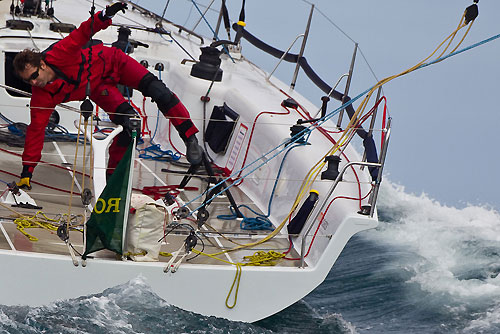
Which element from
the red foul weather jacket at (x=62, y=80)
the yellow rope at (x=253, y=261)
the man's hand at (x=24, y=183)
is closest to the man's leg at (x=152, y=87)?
the red foul weather jacket at (x=62, y=80)

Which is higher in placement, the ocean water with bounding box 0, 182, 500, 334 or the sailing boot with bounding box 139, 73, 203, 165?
the sailing boot with bounding box 139, 73, 203, 165

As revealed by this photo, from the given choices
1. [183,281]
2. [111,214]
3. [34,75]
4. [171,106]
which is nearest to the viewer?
[111,214]

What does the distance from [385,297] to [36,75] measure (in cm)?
243

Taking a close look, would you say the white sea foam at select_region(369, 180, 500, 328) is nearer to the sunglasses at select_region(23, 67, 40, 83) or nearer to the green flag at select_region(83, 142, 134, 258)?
the green flag at select_region(83, 142, 134, 258)

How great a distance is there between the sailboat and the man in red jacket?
0.36 feet

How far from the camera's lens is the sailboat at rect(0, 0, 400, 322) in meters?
3.76

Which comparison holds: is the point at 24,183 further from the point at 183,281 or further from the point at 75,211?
the point at 183,281

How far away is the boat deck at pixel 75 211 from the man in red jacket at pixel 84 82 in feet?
0.78

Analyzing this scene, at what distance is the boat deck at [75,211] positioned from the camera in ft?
13.0

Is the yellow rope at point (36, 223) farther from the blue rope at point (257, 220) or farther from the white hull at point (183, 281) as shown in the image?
the blue rope at point (257, 220)

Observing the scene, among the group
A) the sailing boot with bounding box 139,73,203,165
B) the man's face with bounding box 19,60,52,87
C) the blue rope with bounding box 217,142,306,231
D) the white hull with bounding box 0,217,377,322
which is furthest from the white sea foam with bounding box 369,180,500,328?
the man's face with bounding box 19,60,52,87

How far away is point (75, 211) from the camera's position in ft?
14.6

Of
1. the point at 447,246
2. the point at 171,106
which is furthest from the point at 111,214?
the point at 447,246

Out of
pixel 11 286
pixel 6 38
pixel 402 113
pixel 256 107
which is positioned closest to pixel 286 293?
pixel 11 286
